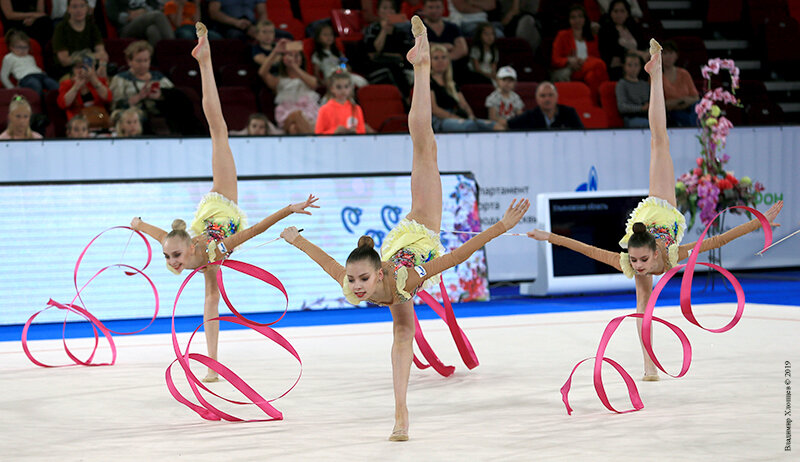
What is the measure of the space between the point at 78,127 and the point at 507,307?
13.5 ft

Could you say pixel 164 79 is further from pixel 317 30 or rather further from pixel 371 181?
pixel 371 181

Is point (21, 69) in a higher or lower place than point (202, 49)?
higher

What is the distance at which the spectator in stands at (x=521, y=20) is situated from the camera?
440 inches

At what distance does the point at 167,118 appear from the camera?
8891 mm

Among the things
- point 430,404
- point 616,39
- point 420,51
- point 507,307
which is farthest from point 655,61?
point 616,39

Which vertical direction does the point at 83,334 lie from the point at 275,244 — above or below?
below

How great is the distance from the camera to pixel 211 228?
509 cm

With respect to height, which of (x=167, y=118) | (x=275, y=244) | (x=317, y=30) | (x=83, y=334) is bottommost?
(x=83, y=334)

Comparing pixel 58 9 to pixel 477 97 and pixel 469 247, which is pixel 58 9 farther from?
pixel 469 247

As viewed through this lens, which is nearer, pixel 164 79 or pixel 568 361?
pixel 568 361

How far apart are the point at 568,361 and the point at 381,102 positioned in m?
4.79

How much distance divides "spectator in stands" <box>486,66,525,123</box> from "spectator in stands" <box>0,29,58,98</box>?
4384mm

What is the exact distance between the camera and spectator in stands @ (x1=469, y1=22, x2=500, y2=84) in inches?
410

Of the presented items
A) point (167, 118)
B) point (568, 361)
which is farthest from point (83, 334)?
point (568, 361)
